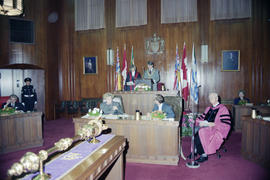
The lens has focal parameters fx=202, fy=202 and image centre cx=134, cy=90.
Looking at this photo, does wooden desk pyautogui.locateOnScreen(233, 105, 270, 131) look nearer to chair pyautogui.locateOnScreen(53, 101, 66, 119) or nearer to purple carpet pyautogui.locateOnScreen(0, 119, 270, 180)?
purple carpet pyautogui.locateOnScreen(0, 119, 270, 180)

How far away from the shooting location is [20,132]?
579 centimetres

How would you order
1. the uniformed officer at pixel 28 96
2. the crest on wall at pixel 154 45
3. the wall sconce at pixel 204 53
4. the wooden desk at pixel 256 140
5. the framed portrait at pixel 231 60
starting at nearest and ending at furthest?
1. the wooden desk at pixel 256 140
2. the uniformed officer at pixel 28 96
3. the framed portrait at pixel 231 60
4. the wall sconce at pixel 204 53
5. the crest on wall at pixel 154 45

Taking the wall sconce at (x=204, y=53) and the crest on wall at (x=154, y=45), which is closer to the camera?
the wall sconce at (x=204, y=53)

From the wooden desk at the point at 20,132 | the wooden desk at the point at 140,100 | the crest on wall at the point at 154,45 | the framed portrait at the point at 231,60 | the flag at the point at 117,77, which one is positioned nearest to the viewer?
the wooden desk at the point at 20,132

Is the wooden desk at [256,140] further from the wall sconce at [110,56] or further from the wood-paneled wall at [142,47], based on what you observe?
the wall sconce at [110,56]

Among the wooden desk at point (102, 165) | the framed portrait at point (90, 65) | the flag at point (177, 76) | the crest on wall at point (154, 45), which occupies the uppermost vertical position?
the crest on wall at point (154, 45)

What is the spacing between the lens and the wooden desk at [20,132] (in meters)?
5.48

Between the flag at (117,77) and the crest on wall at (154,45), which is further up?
the crest on wall at (154,45)

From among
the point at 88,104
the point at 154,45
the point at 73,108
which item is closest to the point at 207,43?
the point at 154,45

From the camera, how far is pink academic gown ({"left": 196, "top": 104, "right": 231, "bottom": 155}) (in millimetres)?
4809

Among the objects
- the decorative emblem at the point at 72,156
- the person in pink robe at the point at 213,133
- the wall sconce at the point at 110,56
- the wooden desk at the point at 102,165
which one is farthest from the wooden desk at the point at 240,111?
the decorative emblem at the point at 72,156

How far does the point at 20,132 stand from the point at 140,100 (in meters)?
3.80

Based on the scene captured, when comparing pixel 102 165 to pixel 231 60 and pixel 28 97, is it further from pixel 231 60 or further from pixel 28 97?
pixel 231 60

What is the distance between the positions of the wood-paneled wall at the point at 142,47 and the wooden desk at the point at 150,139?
551cm
